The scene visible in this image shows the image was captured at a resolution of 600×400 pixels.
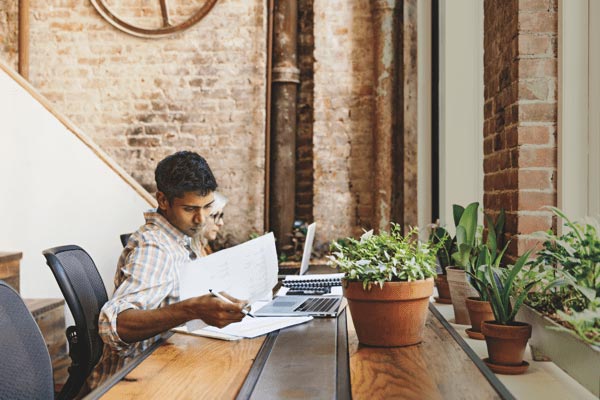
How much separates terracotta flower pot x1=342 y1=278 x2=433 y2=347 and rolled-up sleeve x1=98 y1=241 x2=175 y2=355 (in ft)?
1.99

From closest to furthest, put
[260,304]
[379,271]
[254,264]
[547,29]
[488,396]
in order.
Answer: [488,396] < [379,271] < [254,264] < [547,29] < [260,304]

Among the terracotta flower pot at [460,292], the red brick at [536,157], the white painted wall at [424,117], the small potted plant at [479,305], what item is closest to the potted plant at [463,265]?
the terracotta flower pot at [460,292]

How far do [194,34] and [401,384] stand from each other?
4150 mm

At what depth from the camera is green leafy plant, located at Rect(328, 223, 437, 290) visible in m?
1.46

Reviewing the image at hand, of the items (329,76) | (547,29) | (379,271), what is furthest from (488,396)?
(329,76)

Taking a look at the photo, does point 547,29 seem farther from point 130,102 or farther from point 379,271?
point 130,102

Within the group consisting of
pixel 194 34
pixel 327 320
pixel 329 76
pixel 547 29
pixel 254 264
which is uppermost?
pixel 194 34

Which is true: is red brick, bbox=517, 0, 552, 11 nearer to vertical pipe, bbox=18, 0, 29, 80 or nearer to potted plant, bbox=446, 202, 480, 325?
potted plant, bbox=446, 202, 480, 325

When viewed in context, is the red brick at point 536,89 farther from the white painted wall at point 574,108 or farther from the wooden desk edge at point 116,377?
the wooden desk edge at point 116,377

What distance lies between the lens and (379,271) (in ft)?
4.77

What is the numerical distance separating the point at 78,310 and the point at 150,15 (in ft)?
11.5

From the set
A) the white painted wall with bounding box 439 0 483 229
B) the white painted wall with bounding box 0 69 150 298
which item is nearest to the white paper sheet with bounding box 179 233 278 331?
the white painted wall with bounding box 439 0 483 229

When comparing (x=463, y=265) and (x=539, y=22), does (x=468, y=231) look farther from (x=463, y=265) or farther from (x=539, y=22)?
(x=539, y=22)

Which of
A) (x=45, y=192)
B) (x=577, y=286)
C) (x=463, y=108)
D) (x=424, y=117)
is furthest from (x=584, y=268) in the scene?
A: (x=45, y=192)
